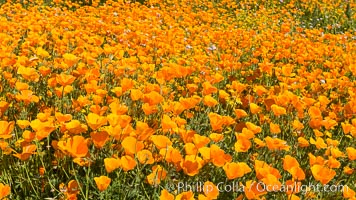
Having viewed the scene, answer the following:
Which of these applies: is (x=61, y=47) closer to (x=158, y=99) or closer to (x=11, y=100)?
(x=11, y=100)

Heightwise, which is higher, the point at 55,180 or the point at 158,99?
the point at 158,99

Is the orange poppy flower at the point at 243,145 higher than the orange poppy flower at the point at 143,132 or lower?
lower

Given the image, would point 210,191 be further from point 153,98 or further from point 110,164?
point 153,98

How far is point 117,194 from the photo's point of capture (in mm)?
2127

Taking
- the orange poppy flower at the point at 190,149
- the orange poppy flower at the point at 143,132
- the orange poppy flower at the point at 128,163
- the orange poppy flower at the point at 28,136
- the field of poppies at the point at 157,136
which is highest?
the orange poppy flower at the point at 28,136

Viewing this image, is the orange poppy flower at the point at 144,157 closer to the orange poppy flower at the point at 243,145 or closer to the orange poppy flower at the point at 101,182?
the orange poppy flower at the point at 101,182

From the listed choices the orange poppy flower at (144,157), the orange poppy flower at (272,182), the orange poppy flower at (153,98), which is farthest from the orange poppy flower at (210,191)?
the orange poppy flower at (153,98)

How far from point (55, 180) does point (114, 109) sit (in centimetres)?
48

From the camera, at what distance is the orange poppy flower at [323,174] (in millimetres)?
1870

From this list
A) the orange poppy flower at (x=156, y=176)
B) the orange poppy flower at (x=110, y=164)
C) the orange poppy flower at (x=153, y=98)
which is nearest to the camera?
the orange poppy flower at (x=110, y=164)

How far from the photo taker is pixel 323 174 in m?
1.90

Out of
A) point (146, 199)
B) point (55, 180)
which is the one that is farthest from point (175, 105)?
point (55, 180)

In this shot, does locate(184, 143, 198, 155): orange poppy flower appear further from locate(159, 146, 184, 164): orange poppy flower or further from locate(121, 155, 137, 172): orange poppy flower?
locate(121, 155, 137, 172): orange poppy flower

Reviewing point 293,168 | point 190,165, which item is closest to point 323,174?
point 293,168
